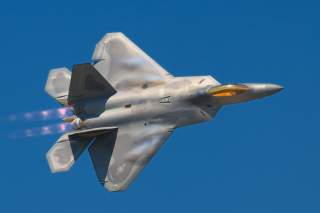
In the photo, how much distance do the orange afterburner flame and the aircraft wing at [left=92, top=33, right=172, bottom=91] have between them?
360cm

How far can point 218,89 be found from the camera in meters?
49.6

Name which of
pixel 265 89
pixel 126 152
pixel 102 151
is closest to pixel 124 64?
pixel 102 151

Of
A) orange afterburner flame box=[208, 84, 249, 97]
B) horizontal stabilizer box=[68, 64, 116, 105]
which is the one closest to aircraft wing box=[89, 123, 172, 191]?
horizontal stabilizer box=[68, 64, 116, 105]

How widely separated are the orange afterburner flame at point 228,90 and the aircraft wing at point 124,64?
11.8ft

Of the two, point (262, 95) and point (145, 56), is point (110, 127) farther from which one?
point (262, 95)

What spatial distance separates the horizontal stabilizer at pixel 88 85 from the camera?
51.3 m

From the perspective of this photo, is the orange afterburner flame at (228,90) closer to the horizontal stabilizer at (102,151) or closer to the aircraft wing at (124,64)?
the aircraft wing at (124,64)

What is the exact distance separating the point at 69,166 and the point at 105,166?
223cm

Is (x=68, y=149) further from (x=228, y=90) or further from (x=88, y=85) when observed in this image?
(x=228, y=90)

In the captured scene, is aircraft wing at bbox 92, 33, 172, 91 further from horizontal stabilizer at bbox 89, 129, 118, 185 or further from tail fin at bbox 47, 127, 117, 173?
tail fin at bbox 47, 127, 117, 173

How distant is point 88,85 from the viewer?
51.8m

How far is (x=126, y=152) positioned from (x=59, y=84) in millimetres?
6658

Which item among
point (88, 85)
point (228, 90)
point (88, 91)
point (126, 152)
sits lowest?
point (126, 152)

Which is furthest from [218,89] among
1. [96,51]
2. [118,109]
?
[96,51]
